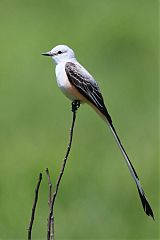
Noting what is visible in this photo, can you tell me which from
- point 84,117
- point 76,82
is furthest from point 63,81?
point 84,117

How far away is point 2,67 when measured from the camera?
419 inches

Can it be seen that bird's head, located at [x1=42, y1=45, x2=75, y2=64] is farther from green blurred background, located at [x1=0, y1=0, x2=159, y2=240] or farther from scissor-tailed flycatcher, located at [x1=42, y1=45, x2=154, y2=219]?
green blurred background, located at [x1=0, y1=0, x2=159, y2=240]

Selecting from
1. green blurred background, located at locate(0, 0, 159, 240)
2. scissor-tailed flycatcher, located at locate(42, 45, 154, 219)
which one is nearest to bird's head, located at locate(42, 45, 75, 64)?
scissor-tailed flycatcher, located at locate(42, 45, 154, 219)

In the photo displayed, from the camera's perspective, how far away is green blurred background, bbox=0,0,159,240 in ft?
22.9

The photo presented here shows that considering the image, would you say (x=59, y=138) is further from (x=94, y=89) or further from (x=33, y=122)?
(x=94, y=89)

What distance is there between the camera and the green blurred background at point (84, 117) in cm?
697

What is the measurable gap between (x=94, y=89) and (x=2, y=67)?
250 inches

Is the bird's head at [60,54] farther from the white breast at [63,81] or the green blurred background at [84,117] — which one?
the green blurred background at [84,117]

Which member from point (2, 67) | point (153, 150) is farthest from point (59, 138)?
point (2, 67)

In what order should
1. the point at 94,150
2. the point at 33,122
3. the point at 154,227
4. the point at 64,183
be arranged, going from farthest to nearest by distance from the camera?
the point at 33,122 < the point at 94,150 < the point at 64,183 < the point at 154,227

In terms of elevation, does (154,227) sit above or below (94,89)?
below

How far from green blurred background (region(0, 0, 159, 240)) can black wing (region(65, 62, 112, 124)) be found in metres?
2.35

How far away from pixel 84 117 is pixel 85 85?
442 centimetres

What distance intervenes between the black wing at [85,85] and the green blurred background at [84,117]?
2.35 m
